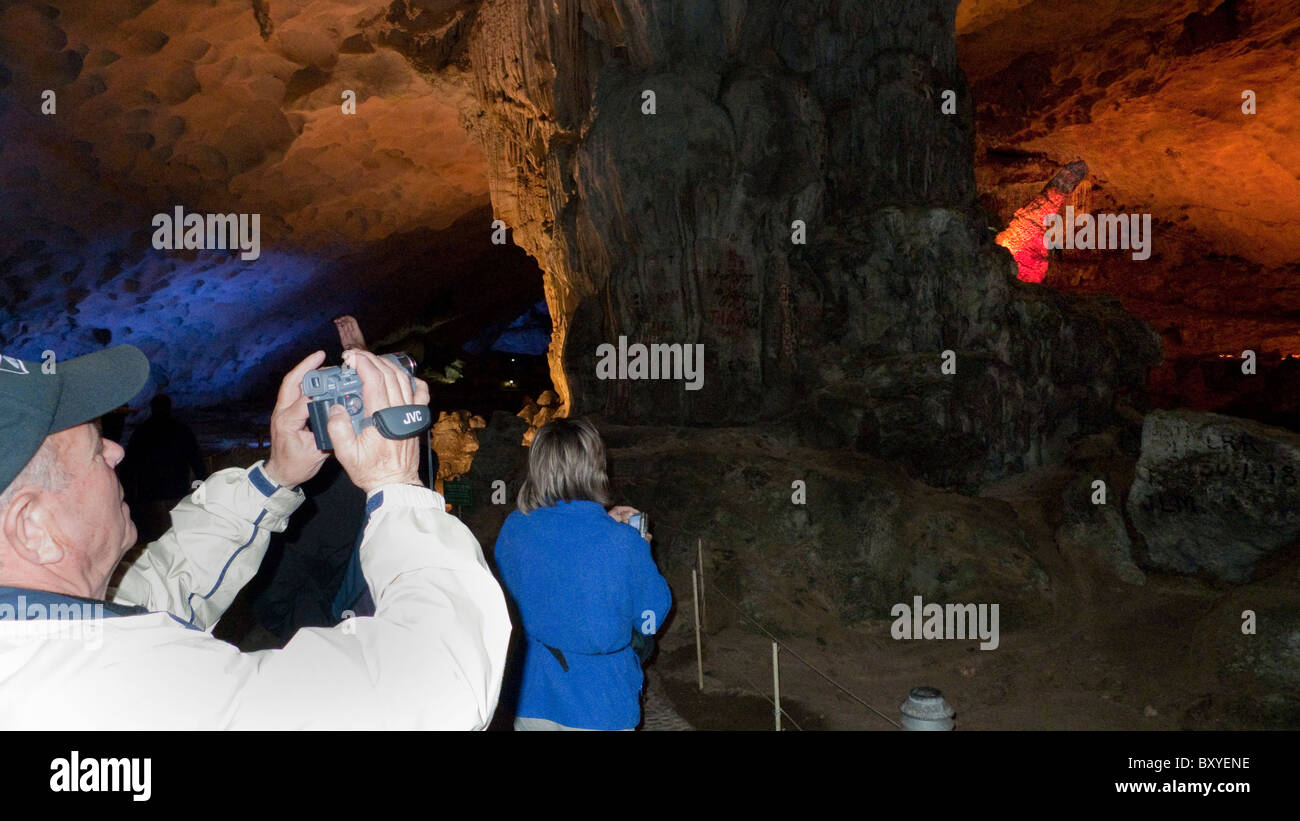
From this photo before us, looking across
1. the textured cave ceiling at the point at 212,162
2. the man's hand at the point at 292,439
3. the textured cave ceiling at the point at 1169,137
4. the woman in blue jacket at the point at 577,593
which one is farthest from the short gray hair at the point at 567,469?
the textured cave ceiling at the point at 1169,137

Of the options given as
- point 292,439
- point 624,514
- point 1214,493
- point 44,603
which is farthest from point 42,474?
point 1214,493

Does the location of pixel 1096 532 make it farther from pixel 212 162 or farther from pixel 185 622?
pixel 212 162

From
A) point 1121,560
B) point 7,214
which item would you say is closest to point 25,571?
point 1121,560

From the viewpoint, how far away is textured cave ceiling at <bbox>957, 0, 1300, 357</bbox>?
12141mm

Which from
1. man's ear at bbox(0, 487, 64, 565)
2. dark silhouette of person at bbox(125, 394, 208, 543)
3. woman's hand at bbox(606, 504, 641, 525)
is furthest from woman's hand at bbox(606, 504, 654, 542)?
dark silhouette of person at bbox(125, 394, 208, 543)

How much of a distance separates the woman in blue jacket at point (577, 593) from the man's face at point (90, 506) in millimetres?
1432

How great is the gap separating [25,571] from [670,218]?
299 inches

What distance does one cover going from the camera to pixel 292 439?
1759mm

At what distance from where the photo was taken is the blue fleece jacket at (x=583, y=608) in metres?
2.63

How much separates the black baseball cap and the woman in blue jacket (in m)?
1.44

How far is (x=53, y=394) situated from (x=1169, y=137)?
53.1ft

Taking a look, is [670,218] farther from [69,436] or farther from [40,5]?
[69,436]

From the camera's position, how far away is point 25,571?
3.92 ft

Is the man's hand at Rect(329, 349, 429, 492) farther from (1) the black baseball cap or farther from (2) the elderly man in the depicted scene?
(1) the black baseball cap
